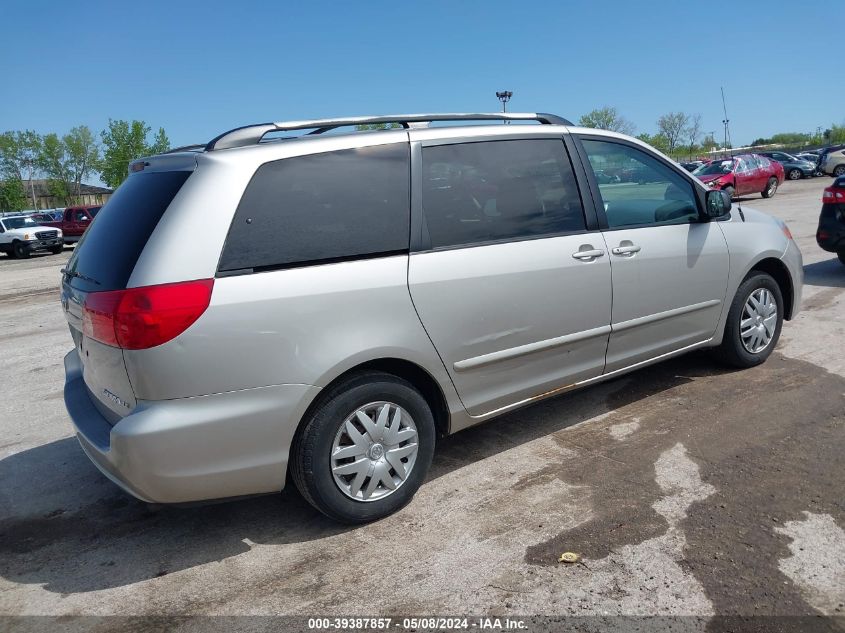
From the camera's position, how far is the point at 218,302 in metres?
2.89

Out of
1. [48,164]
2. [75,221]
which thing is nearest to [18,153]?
[48,164]

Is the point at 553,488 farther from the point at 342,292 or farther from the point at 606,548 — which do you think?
the point at 342,292

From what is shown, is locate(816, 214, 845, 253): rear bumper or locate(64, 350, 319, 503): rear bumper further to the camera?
locate(816, 214, 845, 253): rear bumper

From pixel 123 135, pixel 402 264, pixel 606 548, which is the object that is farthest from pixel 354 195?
pixel 123 135

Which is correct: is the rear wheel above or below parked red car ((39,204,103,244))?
below

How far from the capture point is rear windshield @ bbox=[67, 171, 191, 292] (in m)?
3.02

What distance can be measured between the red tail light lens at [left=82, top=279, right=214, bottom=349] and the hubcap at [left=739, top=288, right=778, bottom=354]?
3.93 meters

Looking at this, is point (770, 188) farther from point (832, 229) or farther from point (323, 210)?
point (323, 210)

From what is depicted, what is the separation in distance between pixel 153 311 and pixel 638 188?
3.20m

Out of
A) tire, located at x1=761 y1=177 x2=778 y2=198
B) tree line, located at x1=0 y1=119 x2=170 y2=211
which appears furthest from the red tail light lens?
tree line, located at x1=0 y1=119 x2=170 y2=211

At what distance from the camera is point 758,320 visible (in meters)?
5.25

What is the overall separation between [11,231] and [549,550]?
94.7 ft

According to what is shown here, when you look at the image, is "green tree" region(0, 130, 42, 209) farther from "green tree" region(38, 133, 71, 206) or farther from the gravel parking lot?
the gravel parking lot

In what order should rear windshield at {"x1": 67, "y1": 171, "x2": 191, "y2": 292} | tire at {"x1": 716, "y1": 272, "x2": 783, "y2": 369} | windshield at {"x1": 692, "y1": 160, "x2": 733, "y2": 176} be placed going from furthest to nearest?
windshield at {"x1": 692, "y1": 160, "x2": 733, "y2": 176} < tire at {"x1": 716, "y1": 272, "x2": 783, "y2": 369} < rear windshield at {"x1": 67, "y1": 171, "x2": 191, "y2": 292}
